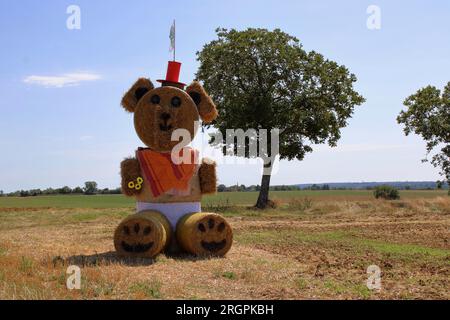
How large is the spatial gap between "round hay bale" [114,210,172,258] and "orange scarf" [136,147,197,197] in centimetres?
78

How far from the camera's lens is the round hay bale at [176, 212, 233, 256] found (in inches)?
370

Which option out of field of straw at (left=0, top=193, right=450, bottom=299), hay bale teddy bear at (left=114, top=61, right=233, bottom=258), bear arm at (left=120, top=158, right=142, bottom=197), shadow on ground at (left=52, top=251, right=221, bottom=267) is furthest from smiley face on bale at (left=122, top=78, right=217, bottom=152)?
field of straw at (left=0, top=193, right=450, bottom=299)

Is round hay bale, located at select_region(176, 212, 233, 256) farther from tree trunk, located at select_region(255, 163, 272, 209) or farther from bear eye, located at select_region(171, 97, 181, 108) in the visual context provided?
tree trunk, located at select_region(255, 163, 272, 209)

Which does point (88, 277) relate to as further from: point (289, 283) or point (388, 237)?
point (388, 237)

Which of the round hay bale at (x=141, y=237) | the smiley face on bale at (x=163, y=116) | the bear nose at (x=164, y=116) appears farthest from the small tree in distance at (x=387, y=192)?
the round hay bale at (x=141, y=237)

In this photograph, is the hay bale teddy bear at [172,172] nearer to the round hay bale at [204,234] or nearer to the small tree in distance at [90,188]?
the round hay bale at [204,234]

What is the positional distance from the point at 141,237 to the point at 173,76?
3173 millimetres

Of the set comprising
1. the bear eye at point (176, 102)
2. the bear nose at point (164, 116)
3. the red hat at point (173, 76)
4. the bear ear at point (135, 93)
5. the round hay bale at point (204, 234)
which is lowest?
the round hay bale at point (204, 234)

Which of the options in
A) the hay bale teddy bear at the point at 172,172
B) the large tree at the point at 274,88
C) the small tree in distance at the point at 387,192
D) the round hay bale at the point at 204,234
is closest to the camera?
the round hay bale at the point at 204,234

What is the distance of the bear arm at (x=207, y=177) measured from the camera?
10.1 meters

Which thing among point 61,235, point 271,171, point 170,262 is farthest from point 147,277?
point 271,171

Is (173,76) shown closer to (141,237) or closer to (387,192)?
(141,237)

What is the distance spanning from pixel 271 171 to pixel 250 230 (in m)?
12.9
